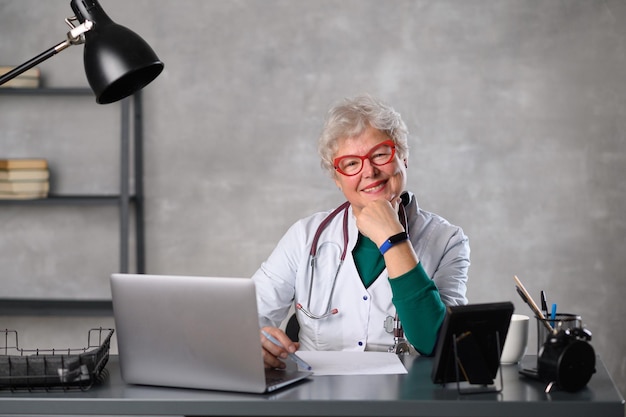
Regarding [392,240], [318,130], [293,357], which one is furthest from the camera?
[318,130]

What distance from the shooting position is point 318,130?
13.5 feet

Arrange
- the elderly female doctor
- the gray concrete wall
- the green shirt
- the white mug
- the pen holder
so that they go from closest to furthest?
the pen holder < the white mug < the green shirt < the elderly female doctor < the gray concrete wall

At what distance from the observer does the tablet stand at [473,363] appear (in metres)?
1.68

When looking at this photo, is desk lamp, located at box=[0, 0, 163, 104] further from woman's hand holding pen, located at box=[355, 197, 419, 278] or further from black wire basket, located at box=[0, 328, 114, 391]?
woman's hand holding pen, located at box=[355, 197, 419, 278]

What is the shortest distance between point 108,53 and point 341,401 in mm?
967

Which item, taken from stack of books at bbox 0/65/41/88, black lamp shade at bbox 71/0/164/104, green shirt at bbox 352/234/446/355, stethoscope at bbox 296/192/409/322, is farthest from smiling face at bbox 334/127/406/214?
stack of books at bbox 0/65/41/88

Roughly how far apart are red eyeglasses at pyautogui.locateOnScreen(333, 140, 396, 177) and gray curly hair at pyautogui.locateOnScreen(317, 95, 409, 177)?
4cm

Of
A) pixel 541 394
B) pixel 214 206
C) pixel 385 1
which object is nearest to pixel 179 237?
pixel 214 206

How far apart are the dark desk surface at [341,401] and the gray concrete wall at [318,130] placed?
238 cm

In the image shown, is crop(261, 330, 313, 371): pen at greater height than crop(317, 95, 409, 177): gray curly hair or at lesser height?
lesser

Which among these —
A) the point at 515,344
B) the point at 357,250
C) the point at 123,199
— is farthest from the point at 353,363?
the point at 123,199

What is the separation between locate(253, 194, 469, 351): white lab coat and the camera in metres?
2.44

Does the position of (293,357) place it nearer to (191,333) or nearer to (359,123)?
(191,333)

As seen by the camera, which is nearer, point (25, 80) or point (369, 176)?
A: point (369, 176)
